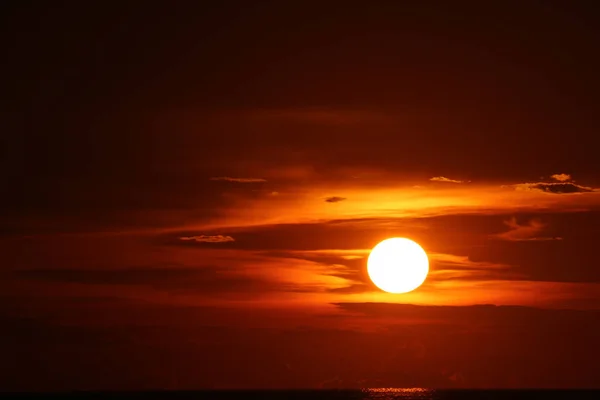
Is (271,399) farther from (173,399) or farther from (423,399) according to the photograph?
(423,399)

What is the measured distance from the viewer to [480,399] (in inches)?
7731

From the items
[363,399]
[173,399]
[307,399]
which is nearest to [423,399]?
[363,399]

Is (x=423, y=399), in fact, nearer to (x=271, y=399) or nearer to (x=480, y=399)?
(x=480, y=399)

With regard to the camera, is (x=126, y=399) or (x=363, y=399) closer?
(x=363, y=399)

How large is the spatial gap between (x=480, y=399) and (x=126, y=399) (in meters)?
89.8

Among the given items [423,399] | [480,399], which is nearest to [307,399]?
[423,399]

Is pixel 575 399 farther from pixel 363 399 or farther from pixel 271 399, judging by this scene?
pixel 271 399

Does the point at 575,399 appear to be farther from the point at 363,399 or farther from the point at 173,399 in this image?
the point at 173,399

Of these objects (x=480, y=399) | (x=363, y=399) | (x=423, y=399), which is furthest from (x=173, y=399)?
(x=480, y=399)

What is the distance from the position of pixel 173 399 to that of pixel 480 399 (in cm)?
7748

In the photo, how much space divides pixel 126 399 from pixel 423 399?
246ft

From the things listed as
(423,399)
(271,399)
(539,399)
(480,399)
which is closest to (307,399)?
(271,399)

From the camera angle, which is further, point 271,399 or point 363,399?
point 271,399

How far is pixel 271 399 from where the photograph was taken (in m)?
199
